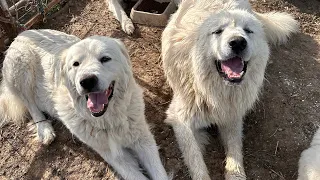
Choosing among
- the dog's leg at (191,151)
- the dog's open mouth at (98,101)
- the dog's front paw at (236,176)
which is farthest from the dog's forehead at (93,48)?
the dog's front paw at (236,176)

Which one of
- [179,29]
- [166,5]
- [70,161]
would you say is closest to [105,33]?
[166,5]

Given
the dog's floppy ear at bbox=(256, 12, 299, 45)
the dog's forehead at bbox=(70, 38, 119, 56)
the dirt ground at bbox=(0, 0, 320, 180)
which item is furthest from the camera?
the dog's floppy ear at bbox=(256, 12, 299, 45)

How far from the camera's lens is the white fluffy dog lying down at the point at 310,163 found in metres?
2.83

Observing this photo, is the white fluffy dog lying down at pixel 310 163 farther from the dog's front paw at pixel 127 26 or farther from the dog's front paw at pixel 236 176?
the dog's front paw at pixel 127 26

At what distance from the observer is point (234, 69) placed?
2898 millimetres

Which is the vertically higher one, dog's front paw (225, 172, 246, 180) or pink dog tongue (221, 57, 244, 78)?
pink dog tongue (221, 57, 244, 78)

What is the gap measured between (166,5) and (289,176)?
277cm

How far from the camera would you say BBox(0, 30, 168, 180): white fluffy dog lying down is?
272cm

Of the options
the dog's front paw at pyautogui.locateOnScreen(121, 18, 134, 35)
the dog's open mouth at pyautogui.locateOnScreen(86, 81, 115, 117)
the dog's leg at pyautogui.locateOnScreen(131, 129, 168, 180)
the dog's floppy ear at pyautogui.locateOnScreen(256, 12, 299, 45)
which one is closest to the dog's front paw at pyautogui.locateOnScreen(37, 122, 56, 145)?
the dog's leg at pyautogui.locateOnScreen(131, 129, 168, 180)

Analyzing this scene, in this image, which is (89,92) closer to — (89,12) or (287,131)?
(287,131)

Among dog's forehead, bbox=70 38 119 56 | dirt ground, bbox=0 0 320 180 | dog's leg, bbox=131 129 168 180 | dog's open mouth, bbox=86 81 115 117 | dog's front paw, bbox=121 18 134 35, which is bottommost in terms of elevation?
dirt ground, bbox=0 0 320 180

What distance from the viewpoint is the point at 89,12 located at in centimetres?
496

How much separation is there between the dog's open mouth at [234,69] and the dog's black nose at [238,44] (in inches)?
4.6

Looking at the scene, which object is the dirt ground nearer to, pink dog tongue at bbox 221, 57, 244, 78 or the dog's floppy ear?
the dog's floppy ear
